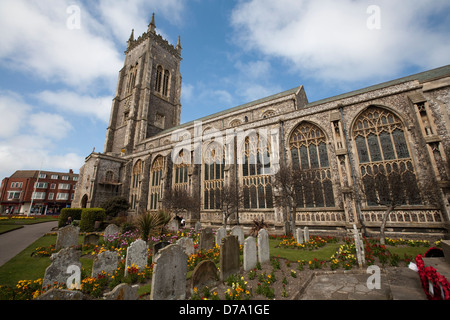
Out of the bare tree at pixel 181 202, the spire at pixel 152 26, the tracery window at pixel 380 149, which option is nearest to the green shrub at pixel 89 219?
the bare tree at pixel 181 202

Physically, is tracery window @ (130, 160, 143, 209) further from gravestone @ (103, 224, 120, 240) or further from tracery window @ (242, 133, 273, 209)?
tracery window @ (242, 133, 273, 209)

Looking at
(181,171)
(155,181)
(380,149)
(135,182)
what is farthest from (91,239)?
(380,149)

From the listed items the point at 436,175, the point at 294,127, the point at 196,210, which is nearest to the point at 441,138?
the point at 436,175

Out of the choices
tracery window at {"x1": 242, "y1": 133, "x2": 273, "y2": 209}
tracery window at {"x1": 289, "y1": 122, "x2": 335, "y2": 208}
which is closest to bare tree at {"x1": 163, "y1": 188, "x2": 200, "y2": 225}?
tracery window at {"x1": 242, "y1": 133, "x2": 273, "y2": 209}

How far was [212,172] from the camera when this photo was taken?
805 inches

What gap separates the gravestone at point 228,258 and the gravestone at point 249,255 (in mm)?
364

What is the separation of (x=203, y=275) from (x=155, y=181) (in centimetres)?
2260

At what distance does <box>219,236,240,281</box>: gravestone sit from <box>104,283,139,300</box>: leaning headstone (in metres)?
2.91

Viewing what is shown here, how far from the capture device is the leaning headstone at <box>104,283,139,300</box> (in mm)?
3083

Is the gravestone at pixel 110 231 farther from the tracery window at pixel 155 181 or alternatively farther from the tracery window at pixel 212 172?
the tracery window at pixel 155 181

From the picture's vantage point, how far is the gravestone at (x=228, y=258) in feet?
19.2
